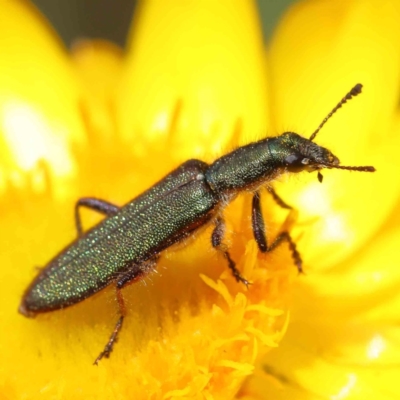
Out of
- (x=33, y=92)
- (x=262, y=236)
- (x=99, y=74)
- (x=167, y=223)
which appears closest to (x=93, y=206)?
(x=167, y=223)

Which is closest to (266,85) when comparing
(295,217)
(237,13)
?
(237,13)

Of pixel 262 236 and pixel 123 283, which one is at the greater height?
pixel 123 283

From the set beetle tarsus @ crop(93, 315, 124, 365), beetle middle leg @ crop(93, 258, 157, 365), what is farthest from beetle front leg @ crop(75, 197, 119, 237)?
beetle tarsus @ crop(93, 315, 124, 365)

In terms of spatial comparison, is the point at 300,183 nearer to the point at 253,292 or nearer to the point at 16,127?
the point at 253,292

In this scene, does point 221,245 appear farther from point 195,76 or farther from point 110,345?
point 195,76

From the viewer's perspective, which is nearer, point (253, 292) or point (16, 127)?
point (253, 292)

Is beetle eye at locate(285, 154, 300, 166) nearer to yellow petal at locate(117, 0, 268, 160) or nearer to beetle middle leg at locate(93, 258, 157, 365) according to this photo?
beetle middle leg at locate(93, 258, 157, 365)

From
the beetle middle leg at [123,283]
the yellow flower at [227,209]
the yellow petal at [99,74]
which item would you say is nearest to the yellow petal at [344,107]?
the yellow flower at [227,209]
